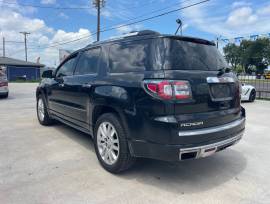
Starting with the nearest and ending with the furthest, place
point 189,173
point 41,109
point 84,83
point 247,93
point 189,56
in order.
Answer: point 189,56 < point 189,173 < point 84,83 < point 41,109 < point 247,93

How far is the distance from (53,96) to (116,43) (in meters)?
2.39

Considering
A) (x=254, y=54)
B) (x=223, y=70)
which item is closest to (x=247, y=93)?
(x=223, y=70)

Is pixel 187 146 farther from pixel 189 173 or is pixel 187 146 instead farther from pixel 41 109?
pixel 41 109

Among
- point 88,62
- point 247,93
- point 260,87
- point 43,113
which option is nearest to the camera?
point 88,62

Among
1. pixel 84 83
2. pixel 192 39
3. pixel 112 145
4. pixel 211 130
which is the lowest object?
pixel 112 145

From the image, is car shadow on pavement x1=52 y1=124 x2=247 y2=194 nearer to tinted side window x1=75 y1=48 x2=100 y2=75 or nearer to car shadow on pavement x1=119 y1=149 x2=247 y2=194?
car shadow on pavement x1=119 y1=149 x2=247 y2=194

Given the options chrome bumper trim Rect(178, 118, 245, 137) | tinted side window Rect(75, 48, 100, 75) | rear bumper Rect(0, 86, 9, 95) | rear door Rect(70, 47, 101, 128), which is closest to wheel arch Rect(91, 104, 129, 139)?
rear door Rect(70, 47, 101, 128)

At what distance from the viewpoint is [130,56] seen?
3074mm

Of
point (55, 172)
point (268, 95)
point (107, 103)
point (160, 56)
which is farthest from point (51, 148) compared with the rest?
point (268, 95)

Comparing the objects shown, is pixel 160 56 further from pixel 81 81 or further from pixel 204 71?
pixel 81 81

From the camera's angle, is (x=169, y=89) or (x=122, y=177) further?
(x=122, y=177)

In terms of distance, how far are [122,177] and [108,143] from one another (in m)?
0.49

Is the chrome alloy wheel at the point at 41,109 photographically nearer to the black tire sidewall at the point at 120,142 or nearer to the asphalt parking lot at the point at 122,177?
the asphalt parking lot at the point at 122,177

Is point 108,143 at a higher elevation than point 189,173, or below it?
higher
